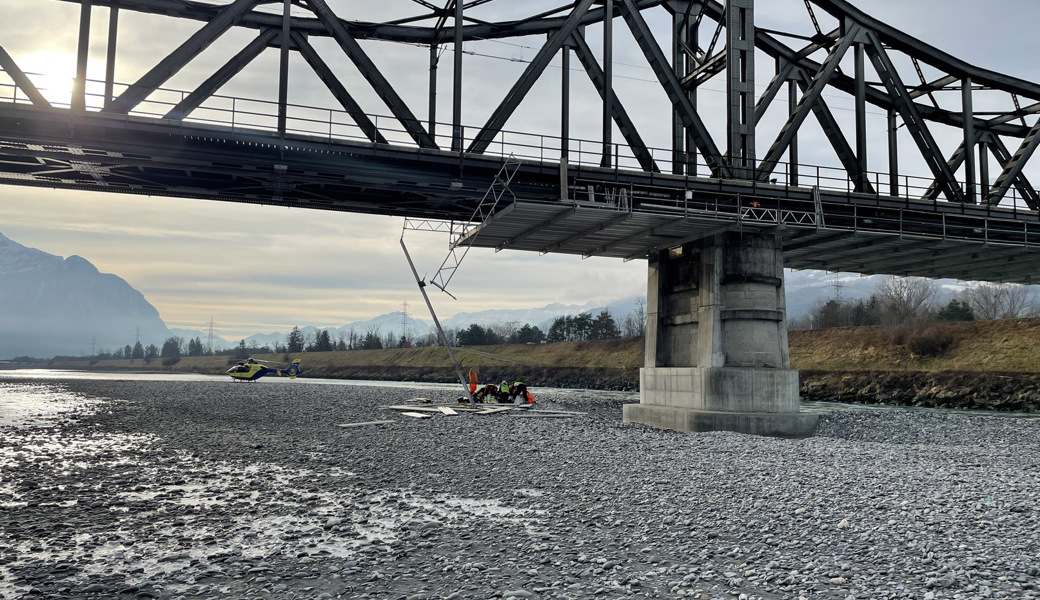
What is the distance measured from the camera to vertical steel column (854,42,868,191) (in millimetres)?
34094

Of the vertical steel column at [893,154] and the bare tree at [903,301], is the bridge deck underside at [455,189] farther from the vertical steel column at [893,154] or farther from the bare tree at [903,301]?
the bare tree at [903,301]

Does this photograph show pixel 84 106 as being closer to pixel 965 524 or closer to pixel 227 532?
pixel 227 532

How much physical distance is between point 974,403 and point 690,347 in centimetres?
3120

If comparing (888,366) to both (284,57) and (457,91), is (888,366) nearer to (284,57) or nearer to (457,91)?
(457,91)

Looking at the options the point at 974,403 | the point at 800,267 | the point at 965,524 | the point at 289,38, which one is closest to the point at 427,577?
the point at 965,524

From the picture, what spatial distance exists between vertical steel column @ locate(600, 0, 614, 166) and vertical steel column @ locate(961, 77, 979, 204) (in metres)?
20.3

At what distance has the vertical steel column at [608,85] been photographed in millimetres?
30641

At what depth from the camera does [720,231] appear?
29031 mm

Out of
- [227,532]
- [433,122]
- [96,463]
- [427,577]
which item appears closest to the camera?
[427,577]

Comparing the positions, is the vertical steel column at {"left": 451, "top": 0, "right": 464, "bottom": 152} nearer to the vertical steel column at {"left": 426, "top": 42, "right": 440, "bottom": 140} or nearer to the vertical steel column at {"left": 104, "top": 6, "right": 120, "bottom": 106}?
the vertical steel column at {"left": 426, "top": 42, "right": 440, "bottom": 140}

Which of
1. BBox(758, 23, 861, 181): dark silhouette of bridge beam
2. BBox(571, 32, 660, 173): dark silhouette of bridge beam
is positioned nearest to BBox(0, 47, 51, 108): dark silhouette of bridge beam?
BBox(571, 32, 660, 173): dark silhouette of bridge beam

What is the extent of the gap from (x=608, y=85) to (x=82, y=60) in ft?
67.5

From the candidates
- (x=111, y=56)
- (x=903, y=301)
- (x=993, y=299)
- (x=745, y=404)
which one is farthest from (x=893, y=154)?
(x=993, y=299)

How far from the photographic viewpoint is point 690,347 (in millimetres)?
31469
